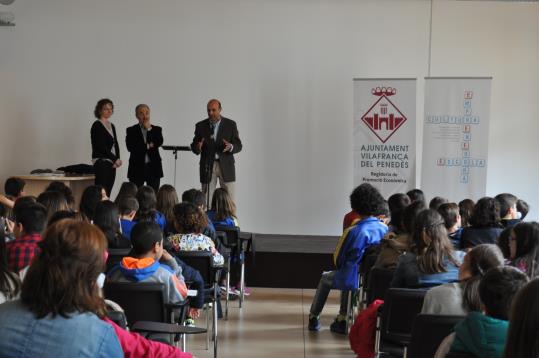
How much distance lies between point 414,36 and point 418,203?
6078 mm

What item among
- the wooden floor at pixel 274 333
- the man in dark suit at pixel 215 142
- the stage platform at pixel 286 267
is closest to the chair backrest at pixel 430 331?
the wooden floor at pixel 274 333

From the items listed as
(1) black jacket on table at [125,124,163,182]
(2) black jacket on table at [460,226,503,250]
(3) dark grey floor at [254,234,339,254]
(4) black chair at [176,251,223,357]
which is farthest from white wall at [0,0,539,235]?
(4) black chair at [176,251,223,357]

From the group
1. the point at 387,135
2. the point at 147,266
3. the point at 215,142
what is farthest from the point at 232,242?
the point at 387,135

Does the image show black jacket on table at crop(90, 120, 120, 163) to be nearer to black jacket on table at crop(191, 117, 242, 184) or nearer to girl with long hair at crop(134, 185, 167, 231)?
black jacket on table at crop(191, 117, 242, 184)

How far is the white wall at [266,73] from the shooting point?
10859 mm

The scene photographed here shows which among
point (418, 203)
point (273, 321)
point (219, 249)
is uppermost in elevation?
point (418, 203)

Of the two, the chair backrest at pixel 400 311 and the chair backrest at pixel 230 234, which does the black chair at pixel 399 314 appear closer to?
the chair backrest at pixel 400 311

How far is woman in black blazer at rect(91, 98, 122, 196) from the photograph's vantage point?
10164mm

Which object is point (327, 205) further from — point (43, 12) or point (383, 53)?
point (43, 12)

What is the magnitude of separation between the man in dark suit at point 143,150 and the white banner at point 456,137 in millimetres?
3429

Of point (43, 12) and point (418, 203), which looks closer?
point (418, 203)

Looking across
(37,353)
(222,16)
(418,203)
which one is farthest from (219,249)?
(222,16)

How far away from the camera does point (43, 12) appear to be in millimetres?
11156

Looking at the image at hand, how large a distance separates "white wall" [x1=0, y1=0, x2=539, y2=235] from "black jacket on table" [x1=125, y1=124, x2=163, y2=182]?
79cm
